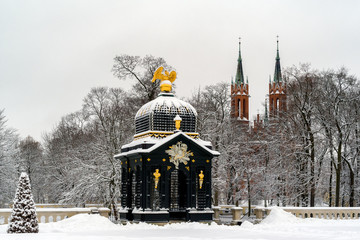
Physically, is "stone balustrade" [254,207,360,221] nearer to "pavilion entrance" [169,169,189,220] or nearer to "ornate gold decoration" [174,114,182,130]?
"pavilion entrance" [169,169,189,220]

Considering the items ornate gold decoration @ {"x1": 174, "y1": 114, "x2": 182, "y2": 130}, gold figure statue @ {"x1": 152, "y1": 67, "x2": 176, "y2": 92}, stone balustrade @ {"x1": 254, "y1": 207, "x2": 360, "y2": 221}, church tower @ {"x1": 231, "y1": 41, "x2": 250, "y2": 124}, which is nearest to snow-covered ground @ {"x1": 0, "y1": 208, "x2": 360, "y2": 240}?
→ stone balustrade @ {"x1": 254, "y1": 207, "x2": 360, "y2": 221}

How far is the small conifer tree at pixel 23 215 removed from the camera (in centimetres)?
1994

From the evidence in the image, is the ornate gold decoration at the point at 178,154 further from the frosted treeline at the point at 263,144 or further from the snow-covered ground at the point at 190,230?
the frosted treeline at the point at 263,144

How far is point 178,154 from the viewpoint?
984 inches

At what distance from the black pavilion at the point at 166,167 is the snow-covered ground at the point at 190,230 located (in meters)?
1.10

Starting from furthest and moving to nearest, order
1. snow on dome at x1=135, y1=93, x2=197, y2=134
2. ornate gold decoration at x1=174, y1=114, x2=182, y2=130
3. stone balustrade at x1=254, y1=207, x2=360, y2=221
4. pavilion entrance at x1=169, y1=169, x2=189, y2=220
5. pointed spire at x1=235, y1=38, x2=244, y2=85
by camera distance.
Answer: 1. pointed spire at x1=235, y1=38, x2=244, y2=85
2. stone balustrade at x1=254, y1=207, x2=360, y2=221
3. pavilion entrance at x1=169, y1=169, x2=189, y2=220
4. snow on dome at x1=135, y1=93, x2=197, y2=134
5. ornate gold decoration at x1=174, y1=114, x2=182, y2=130

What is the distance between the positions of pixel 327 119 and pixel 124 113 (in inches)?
603

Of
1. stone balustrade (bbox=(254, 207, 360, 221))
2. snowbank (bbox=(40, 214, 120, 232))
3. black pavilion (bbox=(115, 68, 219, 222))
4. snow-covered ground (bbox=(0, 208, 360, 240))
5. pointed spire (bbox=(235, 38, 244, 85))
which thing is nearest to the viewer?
snow-covered ground (bbox=(0, 208, 360, 240))

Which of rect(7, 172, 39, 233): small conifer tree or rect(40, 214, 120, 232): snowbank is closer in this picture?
rect(7, 172, 39, 233): small conifer tree

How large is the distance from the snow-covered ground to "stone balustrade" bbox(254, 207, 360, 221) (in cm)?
126

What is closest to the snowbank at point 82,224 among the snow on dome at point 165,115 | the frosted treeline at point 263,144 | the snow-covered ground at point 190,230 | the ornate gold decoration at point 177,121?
the snow-covered ground at point 190,230

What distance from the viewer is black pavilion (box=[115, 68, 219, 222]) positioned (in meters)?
24.6

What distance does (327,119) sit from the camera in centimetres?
3700

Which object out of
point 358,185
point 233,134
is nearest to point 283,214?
point 358,185
